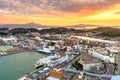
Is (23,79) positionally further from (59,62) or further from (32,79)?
(59,62)

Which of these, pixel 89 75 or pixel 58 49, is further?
pixel 58 49

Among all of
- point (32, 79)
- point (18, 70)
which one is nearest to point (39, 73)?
point (32, 79)

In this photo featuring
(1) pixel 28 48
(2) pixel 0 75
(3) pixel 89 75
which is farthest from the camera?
(1) pixel 28 48

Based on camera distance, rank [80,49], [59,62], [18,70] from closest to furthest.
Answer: [18,70] < [59,62] < [80,49]

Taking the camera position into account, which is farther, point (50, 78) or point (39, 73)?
point (39, 73)

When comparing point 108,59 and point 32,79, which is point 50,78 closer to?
point 32,79

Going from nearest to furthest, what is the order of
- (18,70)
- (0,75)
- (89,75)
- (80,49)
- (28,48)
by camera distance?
(89,75)
(0,75)
(18,70)
(80,49)
(28,48)

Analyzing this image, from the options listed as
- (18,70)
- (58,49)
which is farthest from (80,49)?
(18,70)

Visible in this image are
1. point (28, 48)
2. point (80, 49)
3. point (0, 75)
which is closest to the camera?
point (0, 75)

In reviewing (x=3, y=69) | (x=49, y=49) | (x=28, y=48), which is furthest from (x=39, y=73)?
(x=28, y=48)
